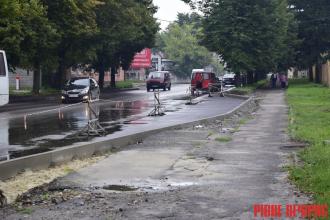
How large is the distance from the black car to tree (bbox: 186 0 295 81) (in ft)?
50.6

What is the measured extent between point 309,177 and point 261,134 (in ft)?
25.3

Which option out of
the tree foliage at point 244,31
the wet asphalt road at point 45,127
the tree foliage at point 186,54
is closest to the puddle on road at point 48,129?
the wet asphalt road at point 45,127

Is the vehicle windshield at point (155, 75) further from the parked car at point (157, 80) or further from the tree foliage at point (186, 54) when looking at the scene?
the tree foliage at point (186, 54)

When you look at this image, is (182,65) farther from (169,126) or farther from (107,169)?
(107,169)

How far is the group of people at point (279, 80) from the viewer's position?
2215 inches

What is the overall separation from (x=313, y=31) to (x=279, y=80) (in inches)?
235

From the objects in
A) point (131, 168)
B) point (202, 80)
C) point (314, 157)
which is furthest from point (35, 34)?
point (314, 157)

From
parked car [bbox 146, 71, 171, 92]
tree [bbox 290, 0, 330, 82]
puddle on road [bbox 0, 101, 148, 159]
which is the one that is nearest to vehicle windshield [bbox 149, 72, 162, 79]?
parked car [bbox 146, 71, 171, 92]

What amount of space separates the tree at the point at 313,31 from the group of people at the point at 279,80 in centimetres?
290

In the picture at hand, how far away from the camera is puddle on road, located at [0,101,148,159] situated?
13445mm

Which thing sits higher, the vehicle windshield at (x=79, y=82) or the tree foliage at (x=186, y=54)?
the tree foliage at (x=186, y=54)

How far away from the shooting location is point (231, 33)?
45.4 meters

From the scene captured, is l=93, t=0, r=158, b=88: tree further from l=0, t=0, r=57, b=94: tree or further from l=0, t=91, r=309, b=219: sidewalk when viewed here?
l=0, t=91, r=309, b=219: sidewalk

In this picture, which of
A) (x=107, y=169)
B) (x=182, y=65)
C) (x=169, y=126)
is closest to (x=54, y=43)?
(x=169, y=126)
